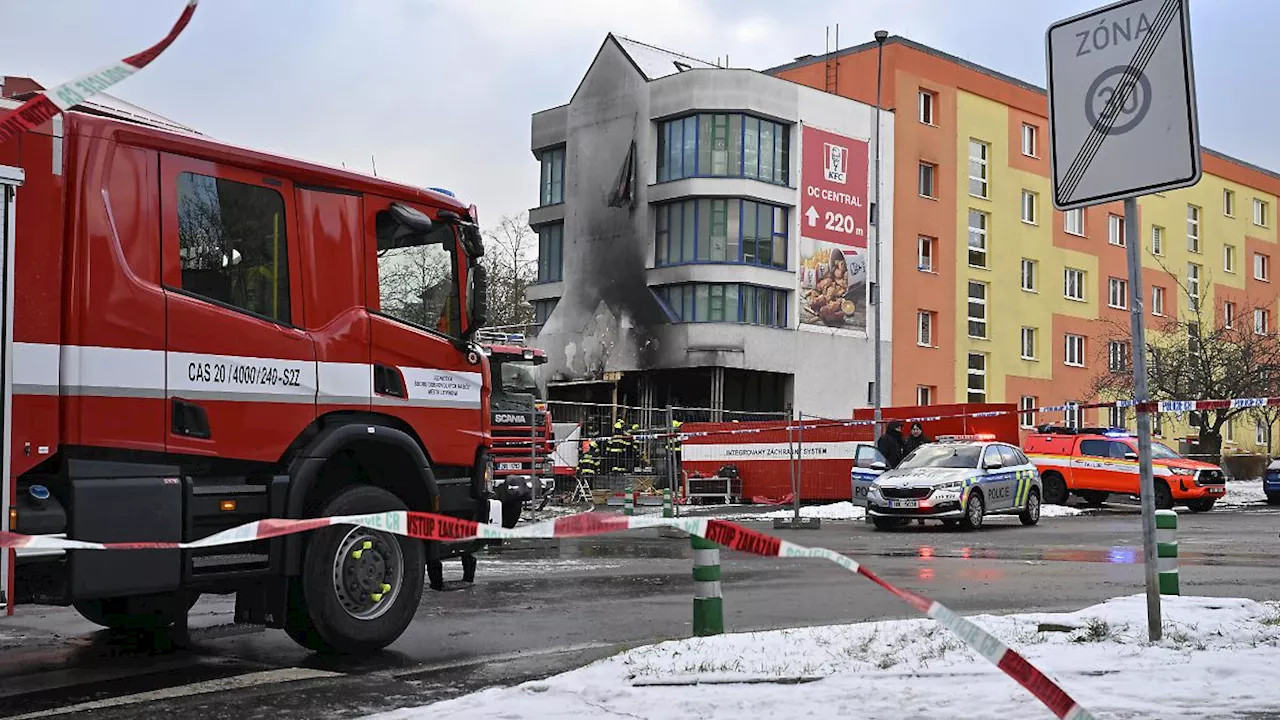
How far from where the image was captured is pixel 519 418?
2498 cm

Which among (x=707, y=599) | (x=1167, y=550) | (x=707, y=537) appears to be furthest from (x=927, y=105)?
(x=707, y=537)

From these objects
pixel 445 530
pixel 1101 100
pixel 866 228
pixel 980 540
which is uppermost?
pixel 866 228

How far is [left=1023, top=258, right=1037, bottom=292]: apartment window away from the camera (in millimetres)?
55406

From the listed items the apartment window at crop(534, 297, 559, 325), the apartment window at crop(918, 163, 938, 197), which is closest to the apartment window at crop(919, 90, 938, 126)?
the apartment window at crop(918, 163, 938, 197)

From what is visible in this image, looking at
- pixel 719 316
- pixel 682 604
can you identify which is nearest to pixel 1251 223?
pixel 719 316

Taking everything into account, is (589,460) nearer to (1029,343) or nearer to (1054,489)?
(1054,489)

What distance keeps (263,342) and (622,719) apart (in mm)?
3234

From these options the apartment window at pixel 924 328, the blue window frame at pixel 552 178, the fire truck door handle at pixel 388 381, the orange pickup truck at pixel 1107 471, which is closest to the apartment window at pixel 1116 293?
the apartment window at pixel 924 328

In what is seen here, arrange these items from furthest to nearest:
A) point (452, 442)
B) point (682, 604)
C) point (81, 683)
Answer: point (682, 604) < point (452, 442) < point (81, 683)

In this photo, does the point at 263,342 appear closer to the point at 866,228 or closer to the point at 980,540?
the point at 980,540

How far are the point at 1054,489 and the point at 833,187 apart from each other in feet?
64.8

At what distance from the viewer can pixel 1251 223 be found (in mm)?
70625

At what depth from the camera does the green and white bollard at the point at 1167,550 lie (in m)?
9.38

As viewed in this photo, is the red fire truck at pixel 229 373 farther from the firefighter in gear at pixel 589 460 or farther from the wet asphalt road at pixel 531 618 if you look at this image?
the firefighter in gear at pixel 589 460
